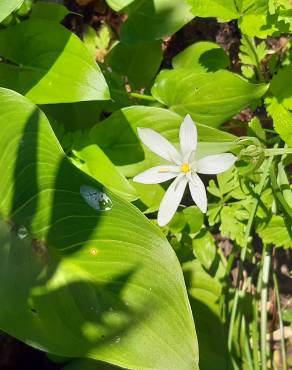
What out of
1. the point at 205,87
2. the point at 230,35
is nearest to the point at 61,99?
the point at 205,87

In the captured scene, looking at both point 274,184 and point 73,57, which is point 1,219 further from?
point 274,184

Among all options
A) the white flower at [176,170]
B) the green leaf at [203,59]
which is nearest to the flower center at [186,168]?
the white flower at [176,170]

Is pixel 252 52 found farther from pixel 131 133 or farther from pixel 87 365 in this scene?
pixel 87 365

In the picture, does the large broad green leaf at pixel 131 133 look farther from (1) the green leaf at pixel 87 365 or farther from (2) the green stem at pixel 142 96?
(1) the green leaf at pixel 87 365

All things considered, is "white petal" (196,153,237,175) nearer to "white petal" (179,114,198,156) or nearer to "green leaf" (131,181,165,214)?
"white petal" (179,114,198,156)

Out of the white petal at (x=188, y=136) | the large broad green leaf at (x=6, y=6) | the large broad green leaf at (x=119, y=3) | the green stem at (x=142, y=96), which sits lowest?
the green stem at (x=142, y=96)

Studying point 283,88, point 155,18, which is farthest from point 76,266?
point 155,18

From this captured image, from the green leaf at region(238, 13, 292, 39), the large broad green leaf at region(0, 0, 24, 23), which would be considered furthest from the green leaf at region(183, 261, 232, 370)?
the large broad green leaf at region(0, 0, 24, 23)
